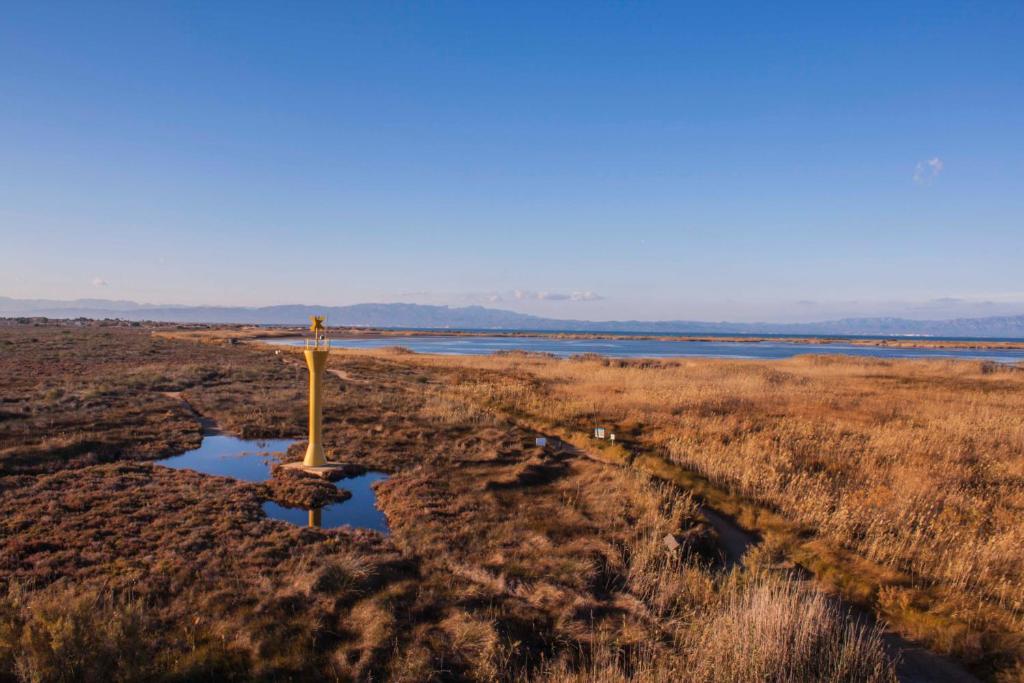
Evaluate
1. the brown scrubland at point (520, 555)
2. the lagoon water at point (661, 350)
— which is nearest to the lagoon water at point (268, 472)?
the brown scrubland at point (520, 555)

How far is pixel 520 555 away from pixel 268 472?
322 inches

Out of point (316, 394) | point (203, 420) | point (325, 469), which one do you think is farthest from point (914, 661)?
point (203, 420)

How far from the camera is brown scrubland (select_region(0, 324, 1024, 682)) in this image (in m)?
5.98

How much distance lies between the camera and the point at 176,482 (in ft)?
39.8

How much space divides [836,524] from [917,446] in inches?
312

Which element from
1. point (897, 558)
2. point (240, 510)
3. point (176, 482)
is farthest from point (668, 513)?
point (176, 482)

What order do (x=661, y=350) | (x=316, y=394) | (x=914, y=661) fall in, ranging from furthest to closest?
(x=661, y=350), (x=316, y=394), (x=914, y=661)

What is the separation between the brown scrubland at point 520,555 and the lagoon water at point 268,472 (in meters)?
0.43

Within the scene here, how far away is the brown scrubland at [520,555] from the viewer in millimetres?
5984

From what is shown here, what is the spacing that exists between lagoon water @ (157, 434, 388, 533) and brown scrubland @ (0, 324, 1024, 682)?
1.42ft

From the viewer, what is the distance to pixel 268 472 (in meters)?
13.9

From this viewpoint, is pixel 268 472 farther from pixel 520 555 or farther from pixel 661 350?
pixel 661 350

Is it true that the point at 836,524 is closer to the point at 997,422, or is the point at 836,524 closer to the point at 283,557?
the point at 283,557

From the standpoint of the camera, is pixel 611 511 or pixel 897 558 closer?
pixel 897 558
